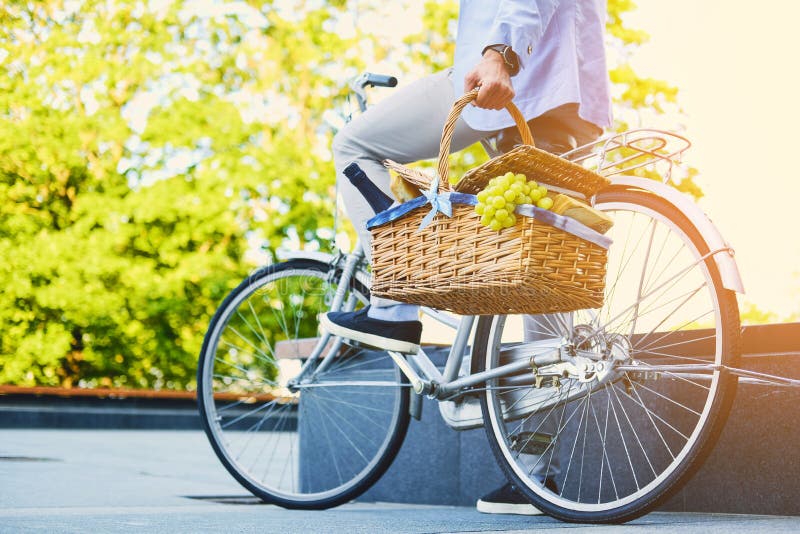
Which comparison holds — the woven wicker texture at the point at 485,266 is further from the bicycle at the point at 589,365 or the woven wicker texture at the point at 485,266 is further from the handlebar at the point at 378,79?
the handlebar at the point at 378,79

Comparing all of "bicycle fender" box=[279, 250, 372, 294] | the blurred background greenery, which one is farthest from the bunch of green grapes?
the blurred background greenery

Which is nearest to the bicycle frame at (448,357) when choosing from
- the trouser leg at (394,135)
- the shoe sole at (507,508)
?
the trouser leg at (394,135)

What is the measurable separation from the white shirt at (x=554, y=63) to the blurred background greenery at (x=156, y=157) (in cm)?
1231

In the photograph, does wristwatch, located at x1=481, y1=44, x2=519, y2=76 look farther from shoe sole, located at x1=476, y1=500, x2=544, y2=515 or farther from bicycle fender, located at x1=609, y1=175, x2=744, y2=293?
shoe sole, located at x1=476, y1=500, x2=544, y2=515

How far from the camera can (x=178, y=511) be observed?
3.22 metres

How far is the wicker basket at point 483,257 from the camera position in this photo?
7.28 ft

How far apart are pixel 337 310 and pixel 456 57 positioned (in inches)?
40.5

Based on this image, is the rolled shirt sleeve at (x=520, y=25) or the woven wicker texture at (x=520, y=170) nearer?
the woven wicker texture at (x=520, y=170)

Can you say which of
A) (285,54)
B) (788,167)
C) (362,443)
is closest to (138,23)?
(285,54)

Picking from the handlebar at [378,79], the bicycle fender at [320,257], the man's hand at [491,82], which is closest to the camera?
the man's hand at [491,82]

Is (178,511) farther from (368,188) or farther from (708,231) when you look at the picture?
(708,231)

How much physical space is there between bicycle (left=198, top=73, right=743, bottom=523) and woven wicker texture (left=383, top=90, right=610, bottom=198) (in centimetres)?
12

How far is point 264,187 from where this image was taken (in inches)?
627

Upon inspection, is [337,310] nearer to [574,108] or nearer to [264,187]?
[574,108]
